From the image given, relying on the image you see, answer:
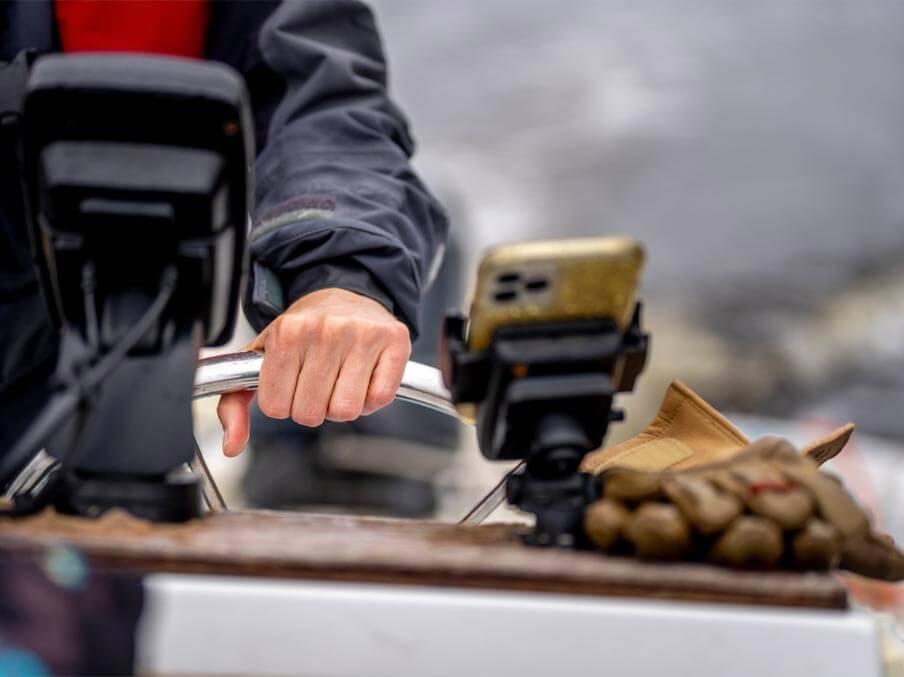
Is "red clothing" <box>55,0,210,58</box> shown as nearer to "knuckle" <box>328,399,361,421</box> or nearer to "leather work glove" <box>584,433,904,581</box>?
"knuckle" <box>328,399,361,421</box>

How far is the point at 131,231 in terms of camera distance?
730 millimetres

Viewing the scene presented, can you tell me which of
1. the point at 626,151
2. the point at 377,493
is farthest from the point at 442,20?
the point at 377,493

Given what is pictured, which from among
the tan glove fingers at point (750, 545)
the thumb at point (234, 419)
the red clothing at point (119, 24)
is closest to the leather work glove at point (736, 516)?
the tan glove fingers at point (750, 545)

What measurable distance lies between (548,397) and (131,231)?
12.3 inches

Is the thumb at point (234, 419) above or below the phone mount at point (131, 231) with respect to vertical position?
below

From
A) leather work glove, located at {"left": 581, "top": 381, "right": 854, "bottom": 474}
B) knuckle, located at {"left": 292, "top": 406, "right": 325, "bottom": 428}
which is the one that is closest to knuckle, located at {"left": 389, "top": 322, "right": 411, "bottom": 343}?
knuckle, located at {"left": 292, "top": 406, "right": 325, "bottom": 428}

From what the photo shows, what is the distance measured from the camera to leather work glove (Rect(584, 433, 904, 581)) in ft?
2.05

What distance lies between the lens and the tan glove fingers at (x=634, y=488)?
67cm

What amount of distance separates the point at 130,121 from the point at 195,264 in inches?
4.3

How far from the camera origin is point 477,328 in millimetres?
695

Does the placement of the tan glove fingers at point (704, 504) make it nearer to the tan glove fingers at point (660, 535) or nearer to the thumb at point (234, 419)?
the tan glove fingers at point (660, 535)

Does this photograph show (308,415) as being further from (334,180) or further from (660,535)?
(660,535)

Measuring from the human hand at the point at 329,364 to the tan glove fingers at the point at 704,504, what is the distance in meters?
0.45

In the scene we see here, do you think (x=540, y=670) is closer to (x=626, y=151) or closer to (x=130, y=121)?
(x=130, y=121)
